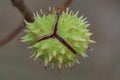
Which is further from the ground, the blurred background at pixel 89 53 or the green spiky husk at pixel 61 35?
the green spiky husk at pixel 61 35

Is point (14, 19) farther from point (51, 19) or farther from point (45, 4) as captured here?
point (51, 19)

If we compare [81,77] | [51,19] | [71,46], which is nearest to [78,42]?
[71,46]

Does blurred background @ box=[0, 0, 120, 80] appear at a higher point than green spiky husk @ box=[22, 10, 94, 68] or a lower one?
lower

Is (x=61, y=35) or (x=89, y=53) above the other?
(x=61, y=35)

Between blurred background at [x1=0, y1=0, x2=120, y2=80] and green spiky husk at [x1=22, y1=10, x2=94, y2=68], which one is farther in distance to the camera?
blurred background at [x1=0, y1=0, x2=120, y2=80]
